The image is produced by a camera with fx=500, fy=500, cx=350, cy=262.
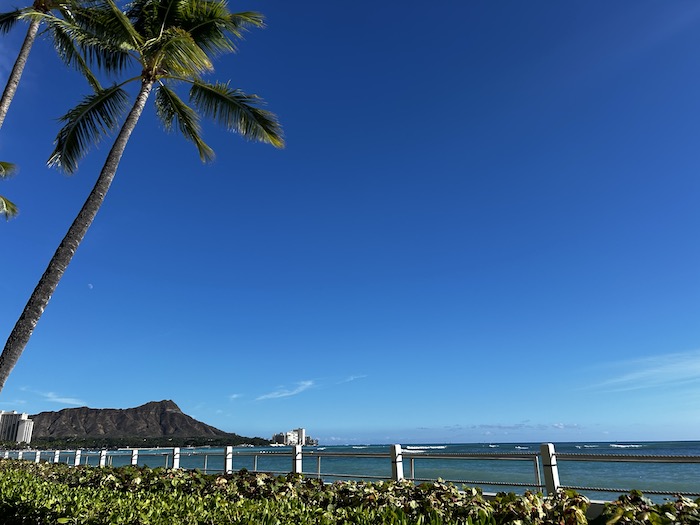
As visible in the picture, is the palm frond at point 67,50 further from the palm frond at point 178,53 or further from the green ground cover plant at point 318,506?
the green ground cover plant at point 318,506

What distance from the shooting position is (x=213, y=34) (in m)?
10.7

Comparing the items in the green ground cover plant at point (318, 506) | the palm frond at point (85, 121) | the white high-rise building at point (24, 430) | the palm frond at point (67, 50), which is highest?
the palm frond at point (67, 50)

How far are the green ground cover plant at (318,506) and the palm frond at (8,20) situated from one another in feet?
36.3

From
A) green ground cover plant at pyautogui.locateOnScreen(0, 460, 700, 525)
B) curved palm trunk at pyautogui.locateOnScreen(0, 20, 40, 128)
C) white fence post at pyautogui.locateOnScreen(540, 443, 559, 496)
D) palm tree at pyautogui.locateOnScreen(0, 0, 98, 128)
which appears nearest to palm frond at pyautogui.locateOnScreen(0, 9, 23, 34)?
palm tree at pyautogui.locateOnScreen(0, 0, 98, 128)

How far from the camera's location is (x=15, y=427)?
7956cm

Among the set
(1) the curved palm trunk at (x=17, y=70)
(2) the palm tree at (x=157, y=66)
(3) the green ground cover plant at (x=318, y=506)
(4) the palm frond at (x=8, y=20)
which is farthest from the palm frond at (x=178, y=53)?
(3) the green ground cover plant at (x=318, y=506)

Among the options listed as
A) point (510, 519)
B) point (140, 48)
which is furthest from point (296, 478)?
point (140, 48)

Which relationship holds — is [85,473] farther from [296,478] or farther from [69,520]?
[69,520]

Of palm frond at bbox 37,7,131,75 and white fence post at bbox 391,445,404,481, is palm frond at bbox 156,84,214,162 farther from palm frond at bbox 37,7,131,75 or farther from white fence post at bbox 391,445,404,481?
white fence post at bbox 391,445,404,481

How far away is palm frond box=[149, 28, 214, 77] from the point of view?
9.18 meters

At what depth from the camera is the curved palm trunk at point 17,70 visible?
32.7 ft

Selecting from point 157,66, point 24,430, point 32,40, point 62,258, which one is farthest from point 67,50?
point 24,430

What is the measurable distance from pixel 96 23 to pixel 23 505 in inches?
351

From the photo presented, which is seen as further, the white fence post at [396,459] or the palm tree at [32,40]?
the palm tree at [32,40]
